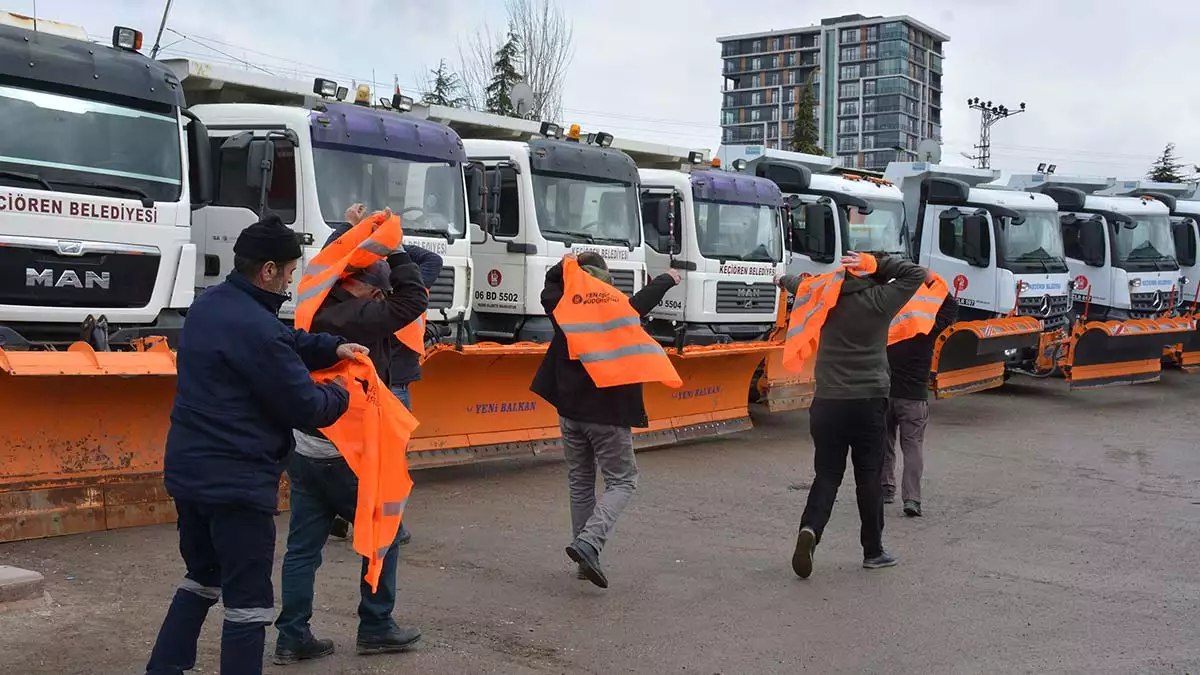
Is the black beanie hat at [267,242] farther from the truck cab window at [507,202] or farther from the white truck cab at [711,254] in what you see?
the white truck cab at [711,254]

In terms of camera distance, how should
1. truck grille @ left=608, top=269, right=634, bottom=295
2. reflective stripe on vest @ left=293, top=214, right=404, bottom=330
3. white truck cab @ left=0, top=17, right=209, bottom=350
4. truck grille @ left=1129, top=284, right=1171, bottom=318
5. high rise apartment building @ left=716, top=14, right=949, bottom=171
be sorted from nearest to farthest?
reflective stripe on vest @ left=293, top=214, right=404, bottom=330
white truck cab @ left=0, top=17, right=209, bottom=350
truck grille @ left=608, top=269, right=634, bottom=295
truck grille @ left=1129, top=284, right=1171, bottom=318
high rise apartment building @ left=716, top=14, right=949, bottom=171

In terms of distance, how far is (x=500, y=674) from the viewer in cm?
497

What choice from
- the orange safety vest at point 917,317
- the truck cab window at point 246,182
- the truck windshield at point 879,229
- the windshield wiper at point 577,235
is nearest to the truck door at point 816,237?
the truck windshield at point 879,229

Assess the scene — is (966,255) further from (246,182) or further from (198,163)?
(198,163)

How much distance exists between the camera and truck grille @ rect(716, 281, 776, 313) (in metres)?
13.9

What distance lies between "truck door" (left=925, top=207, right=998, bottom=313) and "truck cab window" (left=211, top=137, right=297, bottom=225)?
10662mm

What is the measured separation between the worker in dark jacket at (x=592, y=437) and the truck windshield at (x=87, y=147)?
364cm

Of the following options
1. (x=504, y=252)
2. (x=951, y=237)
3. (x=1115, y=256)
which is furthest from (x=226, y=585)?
(x=1115, y=256)

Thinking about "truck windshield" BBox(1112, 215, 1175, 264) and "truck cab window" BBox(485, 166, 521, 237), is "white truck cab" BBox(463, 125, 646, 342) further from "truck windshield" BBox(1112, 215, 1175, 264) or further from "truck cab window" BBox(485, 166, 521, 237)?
"truck windshield" BBox(1112, 215, 1175, 264)

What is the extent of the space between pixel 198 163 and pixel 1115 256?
15517mm

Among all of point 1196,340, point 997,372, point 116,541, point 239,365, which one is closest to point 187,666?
point 239,365

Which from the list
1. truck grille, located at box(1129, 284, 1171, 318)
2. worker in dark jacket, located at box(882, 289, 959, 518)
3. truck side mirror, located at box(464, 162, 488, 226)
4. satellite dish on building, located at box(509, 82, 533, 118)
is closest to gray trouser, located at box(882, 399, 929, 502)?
worker in dark jacket, located at box(882, 289, 959, 518)

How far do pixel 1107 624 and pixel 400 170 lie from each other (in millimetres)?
6949

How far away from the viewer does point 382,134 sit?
1054 centimetres
